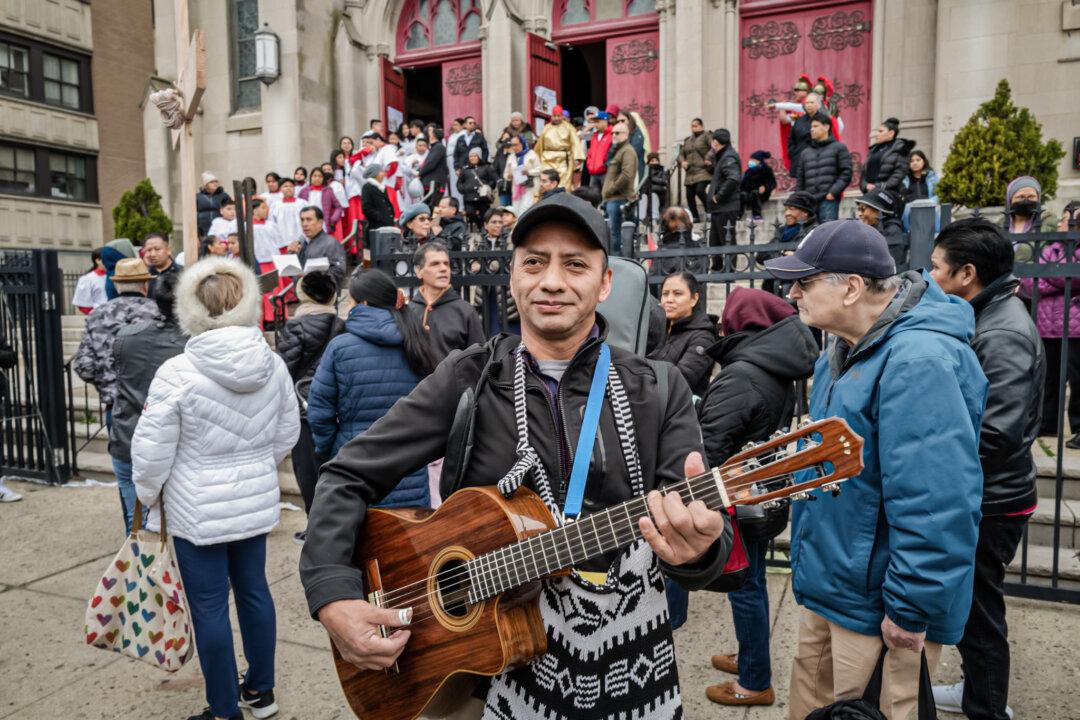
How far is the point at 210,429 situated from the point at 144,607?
855 millimetres

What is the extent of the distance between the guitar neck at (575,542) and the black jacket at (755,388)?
5.62ft

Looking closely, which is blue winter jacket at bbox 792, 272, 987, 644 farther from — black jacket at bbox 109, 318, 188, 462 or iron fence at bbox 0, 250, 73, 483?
iron fence at bbox 0, 250, 73, 483

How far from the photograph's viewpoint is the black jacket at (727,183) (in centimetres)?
1093

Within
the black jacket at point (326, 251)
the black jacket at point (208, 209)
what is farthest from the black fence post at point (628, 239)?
the black jacket at point (208, 209)

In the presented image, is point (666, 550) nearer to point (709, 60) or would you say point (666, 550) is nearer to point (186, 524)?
point (186, 524)

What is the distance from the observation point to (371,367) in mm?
4555

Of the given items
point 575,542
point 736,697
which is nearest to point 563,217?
point 575,542

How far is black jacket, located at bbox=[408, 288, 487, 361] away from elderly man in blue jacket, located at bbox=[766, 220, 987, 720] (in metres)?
2.70

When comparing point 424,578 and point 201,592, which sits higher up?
point 424,578

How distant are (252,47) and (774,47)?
12.0 meters

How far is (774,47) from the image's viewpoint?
14.4 m

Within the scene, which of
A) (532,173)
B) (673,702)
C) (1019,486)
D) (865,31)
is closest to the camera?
(673,702)

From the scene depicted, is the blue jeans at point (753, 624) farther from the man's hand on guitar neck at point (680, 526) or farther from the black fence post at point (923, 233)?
the black fence post at point (923, 233)

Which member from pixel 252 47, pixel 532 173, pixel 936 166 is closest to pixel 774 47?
pixel 936 166
